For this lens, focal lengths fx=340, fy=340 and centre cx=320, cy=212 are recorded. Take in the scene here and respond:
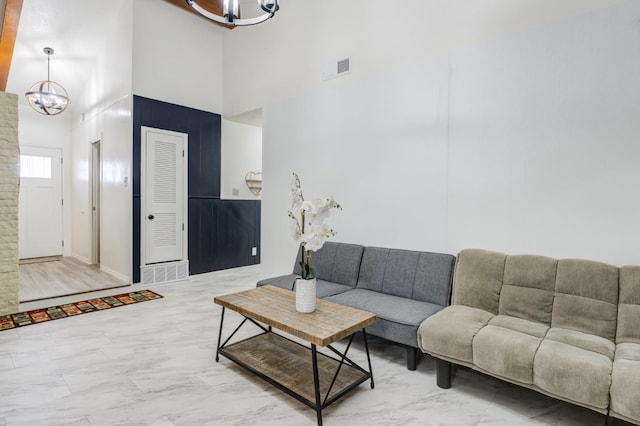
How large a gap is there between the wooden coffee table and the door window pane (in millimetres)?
6604

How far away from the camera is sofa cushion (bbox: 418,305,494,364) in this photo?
2141 mm

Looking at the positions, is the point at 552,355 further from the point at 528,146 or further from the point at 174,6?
the point at 174,6

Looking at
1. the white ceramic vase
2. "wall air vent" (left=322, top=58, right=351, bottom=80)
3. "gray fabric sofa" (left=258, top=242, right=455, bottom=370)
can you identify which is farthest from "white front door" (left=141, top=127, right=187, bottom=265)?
the white ceramic vase

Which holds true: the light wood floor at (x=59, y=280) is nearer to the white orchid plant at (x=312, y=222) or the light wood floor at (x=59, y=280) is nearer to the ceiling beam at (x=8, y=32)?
the ceiling beam at (x=8, y=32)

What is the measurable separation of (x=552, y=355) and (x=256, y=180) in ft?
17.4

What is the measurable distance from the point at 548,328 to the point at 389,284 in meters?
1.26

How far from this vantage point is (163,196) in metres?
5.15

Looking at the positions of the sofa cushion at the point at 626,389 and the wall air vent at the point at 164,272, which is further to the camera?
the wall air vent at the point at 164,272

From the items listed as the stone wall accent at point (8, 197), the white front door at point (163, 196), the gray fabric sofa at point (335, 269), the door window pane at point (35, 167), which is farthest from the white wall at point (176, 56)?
the door window pane at point (35, 167)

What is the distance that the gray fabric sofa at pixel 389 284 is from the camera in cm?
258

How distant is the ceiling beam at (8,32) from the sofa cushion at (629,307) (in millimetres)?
6133

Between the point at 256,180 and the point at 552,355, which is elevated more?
the point at 256,180

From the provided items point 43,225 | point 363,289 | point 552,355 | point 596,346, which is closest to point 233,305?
point 363,289

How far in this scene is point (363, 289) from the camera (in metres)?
3.33
